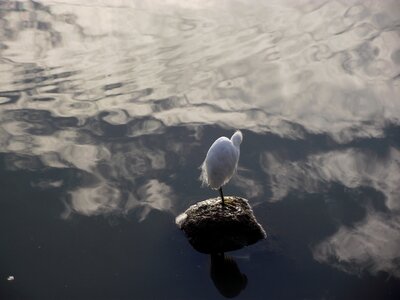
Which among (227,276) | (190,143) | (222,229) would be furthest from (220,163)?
(190,143)

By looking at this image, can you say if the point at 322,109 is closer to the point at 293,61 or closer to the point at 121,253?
the point at 293,61

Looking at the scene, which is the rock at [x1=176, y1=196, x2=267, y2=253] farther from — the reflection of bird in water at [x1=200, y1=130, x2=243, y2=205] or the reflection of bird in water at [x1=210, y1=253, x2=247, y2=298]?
the reflection of bird in water at [x1=200, y1=130, x2=243, y2=205]

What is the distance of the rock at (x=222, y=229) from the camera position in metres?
5.92

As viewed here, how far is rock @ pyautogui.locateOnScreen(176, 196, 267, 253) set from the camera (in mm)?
5918

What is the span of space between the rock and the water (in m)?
0.12

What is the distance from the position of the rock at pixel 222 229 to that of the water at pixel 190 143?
0.40 feet

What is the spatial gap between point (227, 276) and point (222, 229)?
1.84 ft

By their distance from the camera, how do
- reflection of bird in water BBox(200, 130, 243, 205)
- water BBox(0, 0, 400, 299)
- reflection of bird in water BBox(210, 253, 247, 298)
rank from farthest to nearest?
1. reflection of bird in water BBox(200, 130, 243, 205)
2. water BBox(0, 0, 400, 299)
3. reflection of bird in water BBox(210, 253, 247, 298)

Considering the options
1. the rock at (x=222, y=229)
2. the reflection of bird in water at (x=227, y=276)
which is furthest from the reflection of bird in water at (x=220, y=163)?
the reflection of bird in water at (x=227, y=276)

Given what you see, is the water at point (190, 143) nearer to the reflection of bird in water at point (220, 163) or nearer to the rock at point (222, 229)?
the rock at point (222, 229)

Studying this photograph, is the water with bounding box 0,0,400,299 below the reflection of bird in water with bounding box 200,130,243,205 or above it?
below

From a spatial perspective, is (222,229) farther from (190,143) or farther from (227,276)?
(190,143)

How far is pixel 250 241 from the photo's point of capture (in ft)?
19.7

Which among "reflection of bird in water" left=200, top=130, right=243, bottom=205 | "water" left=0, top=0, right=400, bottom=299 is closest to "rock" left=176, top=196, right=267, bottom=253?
"water" left=0, top=0, right=400, bottom=299
